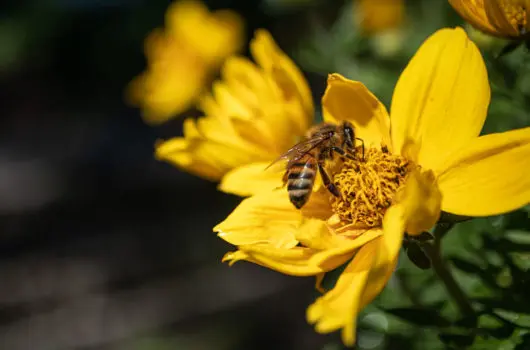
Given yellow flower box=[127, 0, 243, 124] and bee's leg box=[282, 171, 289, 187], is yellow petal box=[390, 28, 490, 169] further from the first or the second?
yellow flower box=[127, 0, 243, 124]

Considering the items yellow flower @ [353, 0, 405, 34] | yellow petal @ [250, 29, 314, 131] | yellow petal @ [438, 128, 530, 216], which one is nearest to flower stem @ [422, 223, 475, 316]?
yellow petal @ [438, 128, 530, 216]

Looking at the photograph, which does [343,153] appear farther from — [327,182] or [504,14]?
[504,14]

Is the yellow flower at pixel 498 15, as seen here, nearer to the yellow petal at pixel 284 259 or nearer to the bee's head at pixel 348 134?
the bee's head at pixel 348 134

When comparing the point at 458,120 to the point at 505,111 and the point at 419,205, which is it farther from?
the point at 505,111

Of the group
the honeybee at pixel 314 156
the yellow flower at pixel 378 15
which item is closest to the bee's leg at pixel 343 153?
the honeybee at pixel 314 156

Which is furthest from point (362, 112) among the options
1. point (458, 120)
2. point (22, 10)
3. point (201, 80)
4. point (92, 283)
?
point (22, 10)

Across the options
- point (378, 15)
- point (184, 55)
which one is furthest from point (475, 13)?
point (184, 55)
